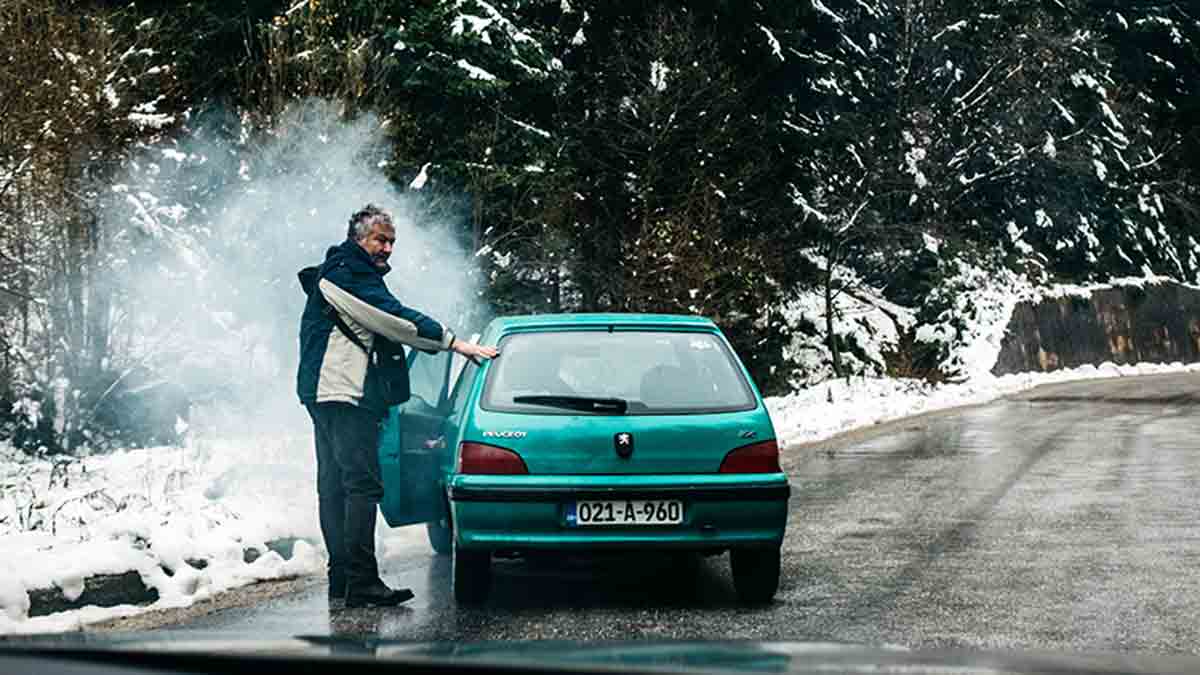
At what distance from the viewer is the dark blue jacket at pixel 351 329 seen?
8344 mm

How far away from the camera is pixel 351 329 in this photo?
839 cm

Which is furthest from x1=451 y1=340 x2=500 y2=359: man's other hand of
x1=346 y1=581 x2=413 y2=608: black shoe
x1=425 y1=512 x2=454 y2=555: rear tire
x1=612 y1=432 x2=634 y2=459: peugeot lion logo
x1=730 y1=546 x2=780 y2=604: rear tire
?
x1=425 y1=512 x2=454 y2=555: rear tire

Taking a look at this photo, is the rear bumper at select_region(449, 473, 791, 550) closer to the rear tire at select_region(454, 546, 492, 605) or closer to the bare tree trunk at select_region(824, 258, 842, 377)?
the rear tire at select_region(454, 546, 492, 605)

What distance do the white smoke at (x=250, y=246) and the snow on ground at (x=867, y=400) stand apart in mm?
6286

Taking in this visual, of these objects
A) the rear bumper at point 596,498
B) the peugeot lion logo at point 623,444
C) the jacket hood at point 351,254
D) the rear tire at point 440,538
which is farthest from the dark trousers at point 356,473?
the rear tire at point 440,538

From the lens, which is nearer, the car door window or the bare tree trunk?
the car door window

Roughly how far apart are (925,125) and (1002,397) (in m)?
9.93

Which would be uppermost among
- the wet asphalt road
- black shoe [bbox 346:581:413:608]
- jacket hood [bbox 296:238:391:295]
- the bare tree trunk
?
the bare tree trunk

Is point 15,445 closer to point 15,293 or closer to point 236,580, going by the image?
point 15,293

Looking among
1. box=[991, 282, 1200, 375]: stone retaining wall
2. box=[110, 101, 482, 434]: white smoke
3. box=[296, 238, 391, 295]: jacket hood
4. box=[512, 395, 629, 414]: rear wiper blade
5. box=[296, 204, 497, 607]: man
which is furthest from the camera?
box=[991, 282, 1200, 375]: stone retaining wall

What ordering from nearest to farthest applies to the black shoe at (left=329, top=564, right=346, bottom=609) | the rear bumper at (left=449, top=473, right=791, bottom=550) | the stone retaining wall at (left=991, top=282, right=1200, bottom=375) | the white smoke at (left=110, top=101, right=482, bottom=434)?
the rear bumper at (left=449, top=473, right=791, bottom=550) < the black shoe at (left=329, top=564, right=346, bottom=609) < the white smoke at (left=110, top=101, right=482, bottom=434) < the stone retaining wall at (left=991, top=282, right=1200, bottom=375)

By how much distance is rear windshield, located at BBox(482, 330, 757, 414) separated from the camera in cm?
840

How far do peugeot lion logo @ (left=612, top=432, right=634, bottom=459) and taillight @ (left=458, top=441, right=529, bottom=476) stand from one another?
43cm

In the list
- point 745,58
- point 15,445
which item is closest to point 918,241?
point 745,58
